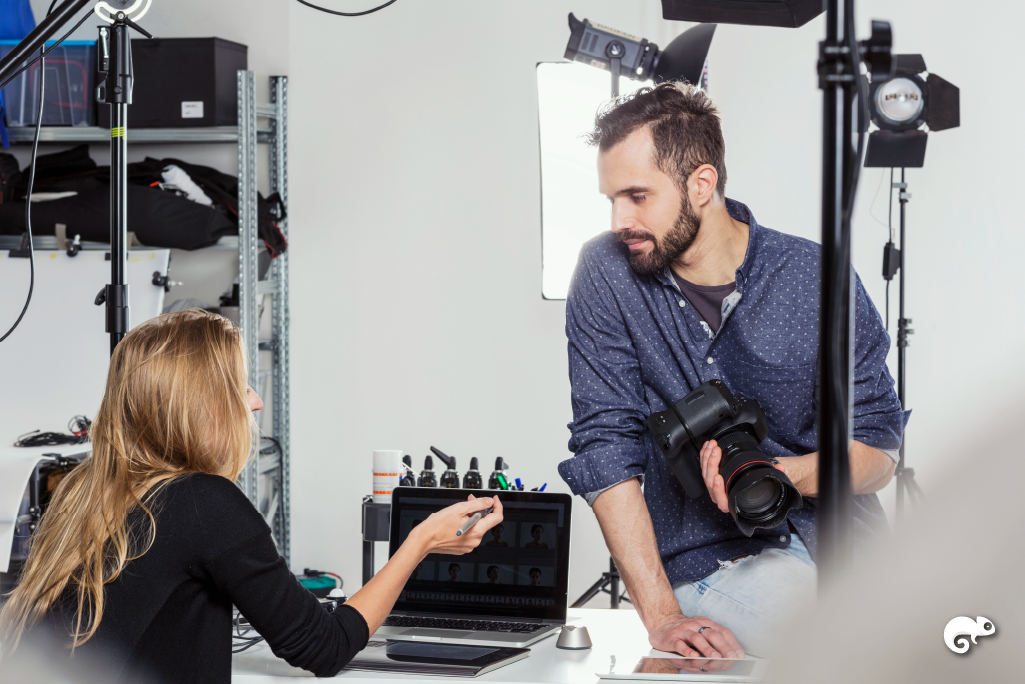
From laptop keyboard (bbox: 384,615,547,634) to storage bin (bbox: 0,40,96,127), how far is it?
2505 millimetres

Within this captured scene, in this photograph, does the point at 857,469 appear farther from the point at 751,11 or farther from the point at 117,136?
the point at 117,136

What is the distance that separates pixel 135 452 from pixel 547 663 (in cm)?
61

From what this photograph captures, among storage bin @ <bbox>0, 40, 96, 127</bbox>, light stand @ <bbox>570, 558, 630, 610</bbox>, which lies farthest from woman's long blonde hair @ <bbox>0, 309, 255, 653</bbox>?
storage bin @ <bbox>0, 40, 96, 127</bbox>

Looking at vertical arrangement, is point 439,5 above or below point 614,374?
above

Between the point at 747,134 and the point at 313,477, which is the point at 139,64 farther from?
the point at 747,134

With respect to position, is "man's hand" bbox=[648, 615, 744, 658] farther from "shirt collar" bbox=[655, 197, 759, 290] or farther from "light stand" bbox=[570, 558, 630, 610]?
"light stand" bbox=[570, 558, 630, 610]

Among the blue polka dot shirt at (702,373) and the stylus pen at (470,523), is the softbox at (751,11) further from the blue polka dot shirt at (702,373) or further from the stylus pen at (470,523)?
the stylus pen at (470,523)

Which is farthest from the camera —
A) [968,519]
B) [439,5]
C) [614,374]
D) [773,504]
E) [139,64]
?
[439,5]

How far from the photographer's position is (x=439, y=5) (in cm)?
312

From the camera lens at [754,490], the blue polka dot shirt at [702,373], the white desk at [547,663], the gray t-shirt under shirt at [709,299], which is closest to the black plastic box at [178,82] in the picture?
the blue polka dot shirt at [702,373]

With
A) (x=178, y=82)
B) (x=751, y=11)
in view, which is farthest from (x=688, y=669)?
(x=178, y=82)

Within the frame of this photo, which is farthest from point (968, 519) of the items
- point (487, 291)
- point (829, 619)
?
point (487, 291)

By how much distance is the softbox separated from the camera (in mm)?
1247

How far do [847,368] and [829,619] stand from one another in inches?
12.8
